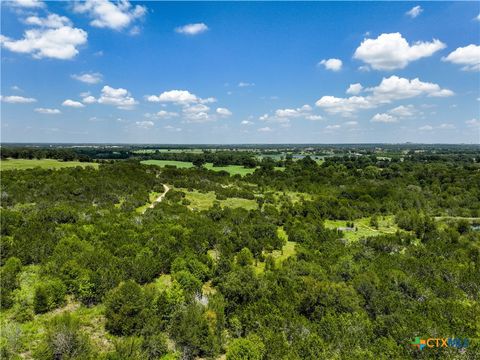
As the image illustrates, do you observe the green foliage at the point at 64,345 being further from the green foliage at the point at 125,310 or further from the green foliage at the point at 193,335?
the green foliage at the point at 193,335

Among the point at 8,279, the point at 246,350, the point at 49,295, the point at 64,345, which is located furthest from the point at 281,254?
the point at 8,279

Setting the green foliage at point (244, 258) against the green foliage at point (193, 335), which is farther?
the green foliage at point (244, 258)

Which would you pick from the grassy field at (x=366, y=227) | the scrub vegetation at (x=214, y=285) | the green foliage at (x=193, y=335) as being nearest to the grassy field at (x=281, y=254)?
the scrub vegetation at (x=214, y=285)

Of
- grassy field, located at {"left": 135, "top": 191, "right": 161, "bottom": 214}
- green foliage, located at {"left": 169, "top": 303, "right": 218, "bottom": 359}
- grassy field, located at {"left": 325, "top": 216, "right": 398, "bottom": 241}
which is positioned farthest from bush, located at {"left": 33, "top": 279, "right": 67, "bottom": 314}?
grassy field, located at {"left": 325, "top": 216, "right": 398, "bottom": 241}

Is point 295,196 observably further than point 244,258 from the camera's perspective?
Yes

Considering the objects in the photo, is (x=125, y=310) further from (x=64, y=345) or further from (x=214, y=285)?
(x=214, y=285)

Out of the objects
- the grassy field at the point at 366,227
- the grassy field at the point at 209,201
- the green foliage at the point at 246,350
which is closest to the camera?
the green foliage at the point at 246,350
